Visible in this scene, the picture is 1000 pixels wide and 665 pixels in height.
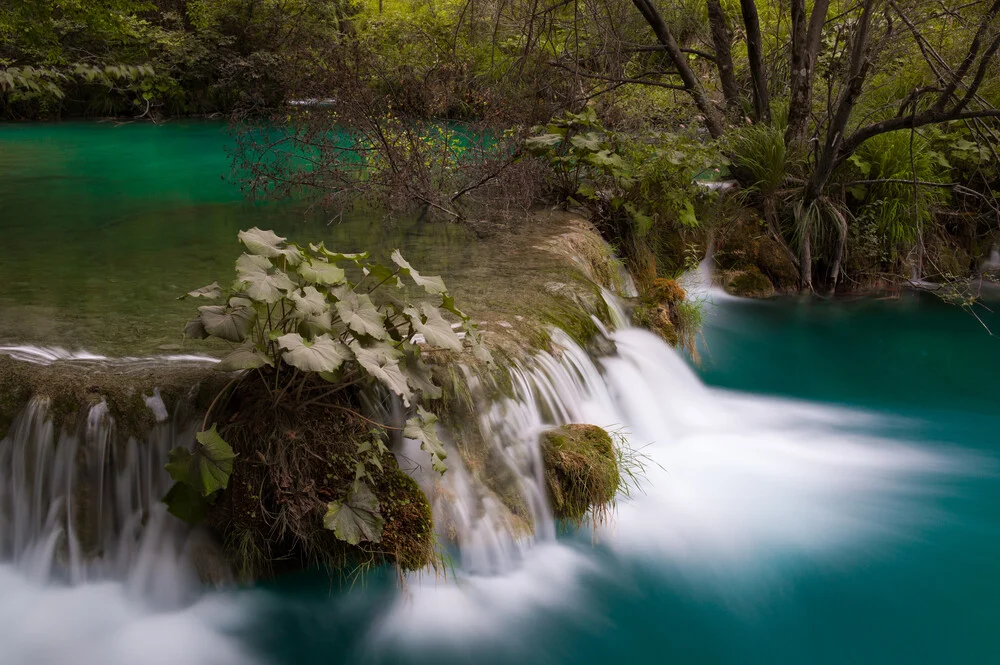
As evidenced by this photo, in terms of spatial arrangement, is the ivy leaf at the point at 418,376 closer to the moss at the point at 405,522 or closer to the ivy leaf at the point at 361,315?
the ivy leaf at the point at 361,315

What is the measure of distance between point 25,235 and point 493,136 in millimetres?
3898

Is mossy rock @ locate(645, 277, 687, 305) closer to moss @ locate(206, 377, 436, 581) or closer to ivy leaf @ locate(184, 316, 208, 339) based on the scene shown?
moss @ locate(206, 377, 436, 581)

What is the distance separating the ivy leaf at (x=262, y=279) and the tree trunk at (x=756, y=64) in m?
6.36

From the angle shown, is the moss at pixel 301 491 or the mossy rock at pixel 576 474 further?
the mossy rock at pixel 576 474

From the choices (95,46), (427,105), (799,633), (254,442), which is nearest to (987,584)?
(799,633)

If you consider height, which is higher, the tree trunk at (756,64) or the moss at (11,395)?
the tree trunk at (756,64)

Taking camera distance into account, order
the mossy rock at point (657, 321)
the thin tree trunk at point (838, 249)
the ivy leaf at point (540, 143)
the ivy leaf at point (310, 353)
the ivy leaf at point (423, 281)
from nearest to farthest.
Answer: the ivy leaf at point (310, 353), the ivy leaf at point (423, 281), the mossy rock at point (657, 321), the ivy leaf at point (540, 143), the thin tree trunk at point (838, 249)

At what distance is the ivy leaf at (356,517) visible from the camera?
3.55 metres

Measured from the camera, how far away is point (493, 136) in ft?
25.6

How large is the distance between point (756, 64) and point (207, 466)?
712 centimetres

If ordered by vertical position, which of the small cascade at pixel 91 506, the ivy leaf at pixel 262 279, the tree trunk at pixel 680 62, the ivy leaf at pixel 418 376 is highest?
the tree trunk at pixel 680 62

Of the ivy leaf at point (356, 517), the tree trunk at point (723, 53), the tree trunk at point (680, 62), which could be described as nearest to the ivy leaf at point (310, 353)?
the ivy leaf at point (356, 517)

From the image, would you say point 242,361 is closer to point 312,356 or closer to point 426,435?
point 312,356

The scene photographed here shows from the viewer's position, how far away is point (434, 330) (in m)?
3.80
